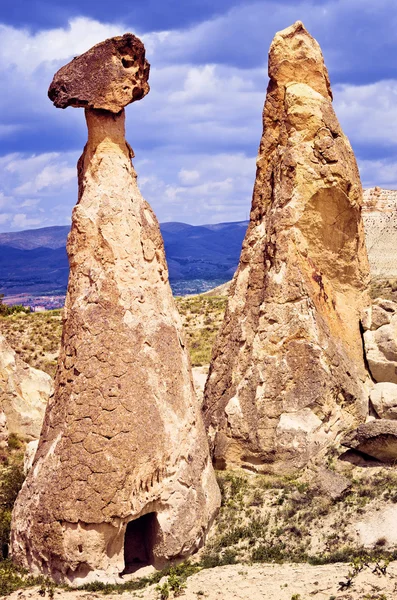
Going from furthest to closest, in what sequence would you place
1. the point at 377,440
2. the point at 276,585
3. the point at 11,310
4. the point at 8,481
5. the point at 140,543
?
1. the point at 11,310
2. the point at 8,481
3. the point at 377,440
4. the point at 140,543
5. the point at 276,585

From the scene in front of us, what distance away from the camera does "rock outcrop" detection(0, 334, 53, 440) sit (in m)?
15.9

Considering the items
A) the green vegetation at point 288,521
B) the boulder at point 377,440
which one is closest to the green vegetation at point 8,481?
the green vegetation at point 288,521

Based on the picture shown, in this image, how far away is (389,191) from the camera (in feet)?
244

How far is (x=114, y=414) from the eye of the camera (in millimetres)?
9477

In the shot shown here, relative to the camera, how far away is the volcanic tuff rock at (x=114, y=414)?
9.22 meters

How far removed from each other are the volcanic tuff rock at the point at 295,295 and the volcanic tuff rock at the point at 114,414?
1968mm

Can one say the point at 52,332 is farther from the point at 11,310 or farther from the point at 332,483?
the point at 332,483

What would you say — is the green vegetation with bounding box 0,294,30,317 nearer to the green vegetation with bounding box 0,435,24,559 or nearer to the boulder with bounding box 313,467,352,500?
the green vegetation with bounding box 0,435,24,559

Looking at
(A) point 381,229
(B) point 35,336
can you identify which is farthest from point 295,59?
(A) point 381,229

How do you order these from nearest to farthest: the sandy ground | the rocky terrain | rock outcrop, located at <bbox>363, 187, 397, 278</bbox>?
the sandy ground, the rocky terrain, rock outcrop, located at <bbox>363, 187, 397, 278</bbox>

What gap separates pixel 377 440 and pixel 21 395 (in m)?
8.99

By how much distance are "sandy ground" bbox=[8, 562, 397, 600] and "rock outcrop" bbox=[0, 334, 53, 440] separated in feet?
24.2

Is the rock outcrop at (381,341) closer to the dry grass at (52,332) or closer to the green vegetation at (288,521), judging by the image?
the green vegetation at (288,521)

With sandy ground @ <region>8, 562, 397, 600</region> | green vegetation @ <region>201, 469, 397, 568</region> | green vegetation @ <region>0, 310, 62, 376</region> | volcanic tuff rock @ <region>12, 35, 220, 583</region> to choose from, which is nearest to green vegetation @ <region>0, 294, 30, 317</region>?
green vegetation @ <region>0, 310, 62, 376</region>
